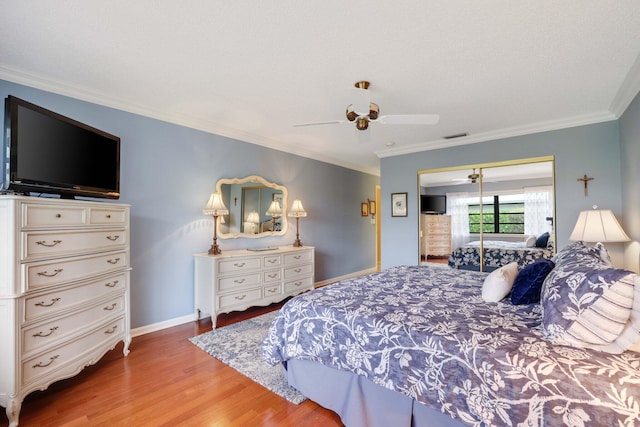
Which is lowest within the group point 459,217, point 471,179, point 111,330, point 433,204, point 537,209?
point 111,330

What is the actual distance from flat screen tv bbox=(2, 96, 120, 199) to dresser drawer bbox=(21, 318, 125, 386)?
1066 millimetres

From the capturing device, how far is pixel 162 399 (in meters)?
1.98

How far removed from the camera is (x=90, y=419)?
5.83 feet

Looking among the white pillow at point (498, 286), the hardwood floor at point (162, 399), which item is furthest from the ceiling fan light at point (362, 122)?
the hardwood floor at point (162, 399)

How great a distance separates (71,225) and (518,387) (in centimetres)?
274

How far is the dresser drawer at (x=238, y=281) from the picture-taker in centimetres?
336

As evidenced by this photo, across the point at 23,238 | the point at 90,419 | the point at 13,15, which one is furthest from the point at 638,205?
the point at 13,15

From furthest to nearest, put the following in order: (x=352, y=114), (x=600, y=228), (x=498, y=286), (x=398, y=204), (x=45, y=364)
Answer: (x=398, y=204) → (x=600, y=228) → (x=352, y=114) → (x=498, y=286) → (x=45, y=364)

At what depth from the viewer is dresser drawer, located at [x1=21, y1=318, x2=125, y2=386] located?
5.74ft

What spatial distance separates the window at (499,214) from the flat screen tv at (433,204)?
0.38 meters

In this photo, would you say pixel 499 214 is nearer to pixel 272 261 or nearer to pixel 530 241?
pixel 530 241

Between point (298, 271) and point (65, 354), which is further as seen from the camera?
point (298, 271)

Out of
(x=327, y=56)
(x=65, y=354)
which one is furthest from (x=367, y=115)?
(x=65, y=354)

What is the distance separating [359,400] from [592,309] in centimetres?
122
